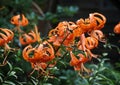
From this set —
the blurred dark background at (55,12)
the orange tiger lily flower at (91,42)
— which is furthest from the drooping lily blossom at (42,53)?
the blurred dark background at (55,12)

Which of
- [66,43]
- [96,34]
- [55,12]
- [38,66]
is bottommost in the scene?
[38,66]

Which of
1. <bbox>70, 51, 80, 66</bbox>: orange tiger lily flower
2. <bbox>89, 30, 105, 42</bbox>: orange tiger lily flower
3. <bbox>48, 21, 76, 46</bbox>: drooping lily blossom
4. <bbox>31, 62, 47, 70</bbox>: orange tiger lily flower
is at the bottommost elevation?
<bbox>31, 62, 47, 70</bbox>: orange tiger lily flower

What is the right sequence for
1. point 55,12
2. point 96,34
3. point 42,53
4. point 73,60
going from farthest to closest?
point 55,12 → point 96,34 → point 73,60 → point 42,53

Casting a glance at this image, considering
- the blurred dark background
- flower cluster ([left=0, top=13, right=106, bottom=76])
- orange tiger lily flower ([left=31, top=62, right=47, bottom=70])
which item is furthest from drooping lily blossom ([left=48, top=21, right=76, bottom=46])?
the blurred dark background

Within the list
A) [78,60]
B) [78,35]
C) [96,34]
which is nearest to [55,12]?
[96,34]

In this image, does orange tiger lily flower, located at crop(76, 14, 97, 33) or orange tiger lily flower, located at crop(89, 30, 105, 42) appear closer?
orange tiger lily flower, located at crop(76, 14, 97, 33)

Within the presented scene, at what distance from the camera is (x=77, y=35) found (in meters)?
1.87

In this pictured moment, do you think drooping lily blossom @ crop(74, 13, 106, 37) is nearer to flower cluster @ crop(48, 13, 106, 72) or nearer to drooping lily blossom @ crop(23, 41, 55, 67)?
flower cluster @ crop(48, 13, 106, 72)

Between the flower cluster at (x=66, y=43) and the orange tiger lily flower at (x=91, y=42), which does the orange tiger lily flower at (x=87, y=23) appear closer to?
the flower cluster at (x=66, y=43)

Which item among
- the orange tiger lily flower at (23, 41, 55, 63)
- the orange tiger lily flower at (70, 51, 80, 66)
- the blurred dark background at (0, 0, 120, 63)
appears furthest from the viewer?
the blurred dark background at (0, 0, 120, 63)

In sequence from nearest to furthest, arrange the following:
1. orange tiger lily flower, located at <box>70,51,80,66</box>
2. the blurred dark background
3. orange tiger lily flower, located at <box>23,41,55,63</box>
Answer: orange tiger lily flower, located at <box>23,41,55,63</box> < orange tiger lily flower, located at <box>70,51,80,66</box> < the blurred dark background

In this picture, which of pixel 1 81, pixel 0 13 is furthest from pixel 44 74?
pixel 0 13

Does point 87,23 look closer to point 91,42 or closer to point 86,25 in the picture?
point 86,25

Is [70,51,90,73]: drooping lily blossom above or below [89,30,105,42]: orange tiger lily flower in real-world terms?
below
